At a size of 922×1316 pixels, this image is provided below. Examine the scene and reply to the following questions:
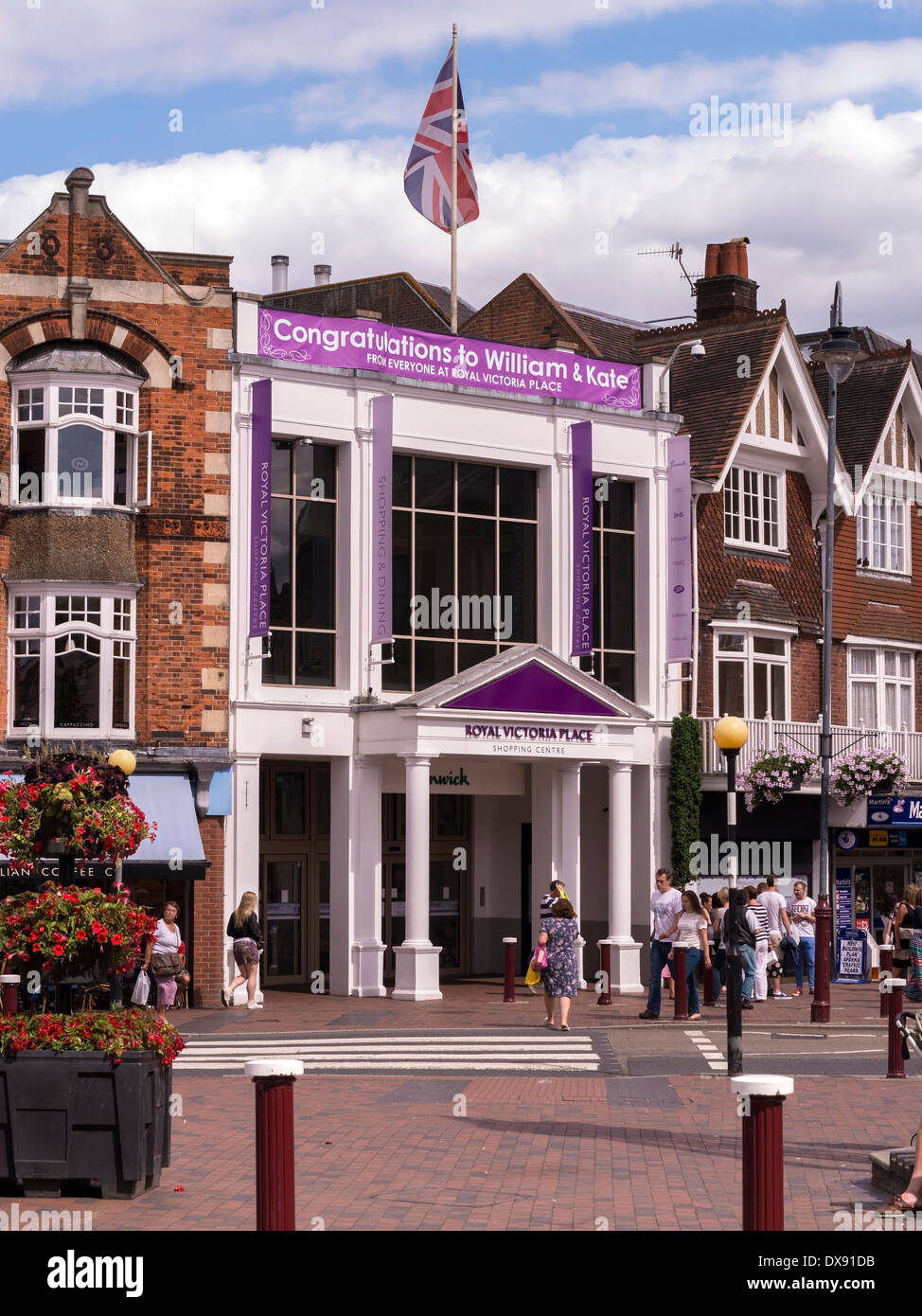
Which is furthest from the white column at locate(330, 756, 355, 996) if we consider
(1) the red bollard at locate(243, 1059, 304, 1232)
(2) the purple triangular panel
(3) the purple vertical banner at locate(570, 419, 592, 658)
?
(1) the red bollard at locate(243, 1059, 304, 1232)

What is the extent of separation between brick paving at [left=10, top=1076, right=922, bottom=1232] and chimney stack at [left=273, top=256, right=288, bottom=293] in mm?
27243

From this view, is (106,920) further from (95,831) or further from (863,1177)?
(863,1177)

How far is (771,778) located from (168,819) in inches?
452

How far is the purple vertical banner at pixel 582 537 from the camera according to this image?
97.2 feet

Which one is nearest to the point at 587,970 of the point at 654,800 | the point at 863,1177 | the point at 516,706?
the point at 654,800

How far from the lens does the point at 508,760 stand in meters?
29.9

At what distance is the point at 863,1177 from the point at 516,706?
54.3 ft

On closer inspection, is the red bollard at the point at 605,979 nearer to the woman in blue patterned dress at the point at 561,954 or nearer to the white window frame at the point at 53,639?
the woman in blue patterned dress at the point at 561,954

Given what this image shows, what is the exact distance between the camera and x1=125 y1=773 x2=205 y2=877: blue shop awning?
80.3 ft

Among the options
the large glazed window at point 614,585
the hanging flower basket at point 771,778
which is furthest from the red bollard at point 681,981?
the hanging flower basket at point 771,778

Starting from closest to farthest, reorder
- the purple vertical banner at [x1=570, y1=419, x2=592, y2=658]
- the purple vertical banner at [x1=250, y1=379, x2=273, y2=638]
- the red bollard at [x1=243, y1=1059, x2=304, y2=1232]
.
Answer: the red bollard at [x1=243, y1=1059, x2=304, y2=1232]
the purple vertical banner at [x1=250, y1=379, x2=273, y2=638]
the purple vertical banner at [x1=570, y1=419, x2=592, y2=658]

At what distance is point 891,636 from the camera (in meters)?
36.4

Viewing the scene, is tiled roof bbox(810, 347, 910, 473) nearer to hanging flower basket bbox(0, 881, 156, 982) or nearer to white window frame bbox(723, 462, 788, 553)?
white window frame bbox(723, 462, 788, 553)
